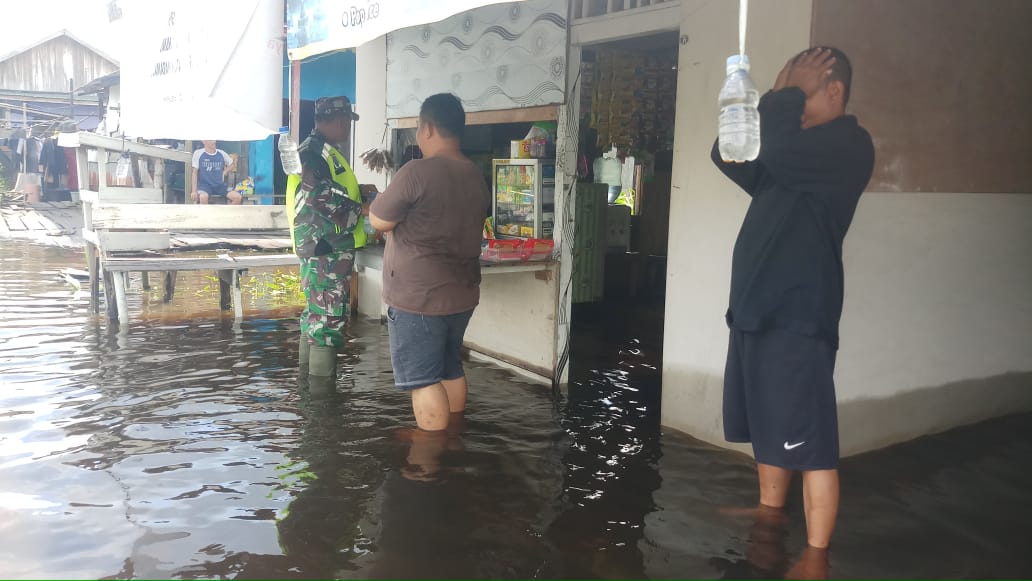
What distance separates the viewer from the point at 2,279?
10.1m

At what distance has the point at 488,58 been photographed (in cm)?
621

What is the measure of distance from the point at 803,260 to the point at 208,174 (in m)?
10.6

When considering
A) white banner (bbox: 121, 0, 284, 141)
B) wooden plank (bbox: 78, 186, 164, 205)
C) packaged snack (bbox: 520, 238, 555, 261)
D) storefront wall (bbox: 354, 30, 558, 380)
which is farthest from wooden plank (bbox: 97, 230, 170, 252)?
packaged snack (bbox: 520, 238, 555, 261)

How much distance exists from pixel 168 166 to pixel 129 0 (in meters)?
10.4

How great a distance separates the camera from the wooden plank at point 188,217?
316 inches

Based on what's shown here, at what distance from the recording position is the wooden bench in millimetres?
7441

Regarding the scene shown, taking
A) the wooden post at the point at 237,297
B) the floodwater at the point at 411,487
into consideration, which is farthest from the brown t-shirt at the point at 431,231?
the wooden post at the point at 237,297

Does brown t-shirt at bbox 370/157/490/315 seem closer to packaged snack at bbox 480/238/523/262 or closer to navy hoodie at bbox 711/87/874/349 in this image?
packaged snack at bbox 480/238/523/262

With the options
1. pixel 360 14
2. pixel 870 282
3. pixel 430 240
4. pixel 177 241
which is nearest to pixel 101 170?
pixel 177 241

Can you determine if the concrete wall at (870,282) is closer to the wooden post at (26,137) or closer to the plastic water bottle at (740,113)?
Answer: the plastic water bottle at (740,113)

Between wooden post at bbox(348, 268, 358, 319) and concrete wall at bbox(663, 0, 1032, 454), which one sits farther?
wooden post at bbox(348, 268, 358, 319)

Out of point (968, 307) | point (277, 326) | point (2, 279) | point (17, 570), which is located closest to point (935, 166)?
point (968, 307)

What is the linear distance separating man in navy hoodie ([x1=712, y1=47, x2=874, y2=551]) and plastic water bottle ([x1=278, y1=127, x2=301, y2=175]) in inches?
107

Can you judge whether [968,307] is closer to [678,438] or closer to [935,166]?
[935,166]
